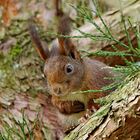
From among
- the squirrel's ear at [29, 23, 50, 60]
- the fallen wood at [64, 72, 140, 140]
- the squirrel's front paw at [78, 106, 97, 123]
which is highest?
the squirrel's ear at [29, 23, 50, 60]

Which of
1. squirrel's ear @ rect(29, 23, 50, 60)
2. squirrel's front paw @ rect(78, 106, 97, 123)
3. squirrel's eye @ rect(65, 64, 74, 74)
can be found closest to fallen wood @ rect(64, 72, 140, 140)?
squirrel's front paw @ rect(78, 106, 97, 123)

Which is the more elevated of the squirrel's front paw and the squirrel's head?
the squirrel's head

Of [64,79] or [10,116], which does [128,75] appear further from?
[10,116]

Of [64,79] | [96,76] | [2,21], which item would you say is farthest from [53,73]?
[2,21]

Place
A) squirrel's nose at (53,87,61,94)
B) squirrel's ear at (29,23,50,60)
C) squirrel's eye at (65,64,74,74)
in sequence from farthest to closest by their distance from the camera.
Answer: squirrel's eye at (65,64,74,74), squirrel's nose at (53,87,61,94), squirrel's ear at (29,23,50,60)

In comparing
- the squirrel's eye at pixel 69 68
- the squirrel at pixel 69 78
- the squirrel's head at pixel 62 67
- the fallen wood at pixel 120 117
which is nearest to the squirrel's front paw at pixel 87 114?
the squirrel at pixel 69 78

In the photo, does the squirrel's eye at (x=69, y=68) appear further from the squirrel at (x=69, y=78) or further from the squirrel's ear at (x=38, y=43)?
the squirrel's ear at (x=38, y=43)

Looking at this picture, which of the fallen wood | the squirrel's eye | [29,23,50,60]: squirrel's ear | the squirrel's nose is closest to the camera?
the fallen wood

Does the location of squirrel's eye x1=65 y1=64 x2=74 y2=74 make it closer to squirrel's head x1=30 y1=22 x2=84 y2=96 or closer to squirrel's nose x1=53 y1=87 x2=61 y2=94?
squirrel's head x1=30 y1=22 x2=84 y2=96
